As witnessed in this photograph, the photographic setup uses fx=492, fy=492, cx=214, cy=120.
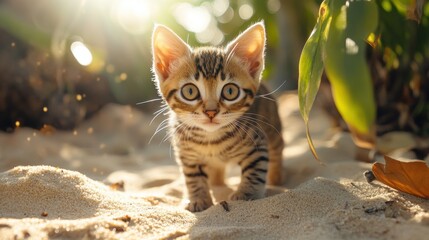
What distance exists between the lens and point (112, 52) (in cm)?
564

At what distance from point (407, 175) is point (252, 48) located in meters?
1.10

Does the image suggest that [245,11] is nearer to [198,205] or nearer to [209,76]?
[209,76]

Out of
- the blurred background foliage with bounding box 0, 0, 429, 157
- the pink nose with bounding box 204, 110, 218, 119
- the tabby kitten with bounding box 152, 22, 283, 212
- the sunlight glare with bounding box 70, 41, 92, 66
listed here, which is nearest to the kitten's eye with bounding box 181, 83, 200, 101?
the tabby kitten with bounding box 152, 22, 283, 212

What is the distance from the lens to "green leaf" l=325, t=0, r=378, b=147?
5.71 ft

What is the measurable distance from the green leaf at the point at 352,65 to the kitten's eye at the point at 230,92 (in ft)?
2.57

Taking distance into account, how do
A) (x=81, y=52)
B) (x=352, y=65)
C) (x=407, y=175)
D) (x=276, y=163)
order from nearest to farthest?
(x=352, y=65) < (x=407, y=175) < (x=276, y=163) < (x=81, y=52)

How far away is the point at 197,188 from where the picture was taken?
9.20 feet

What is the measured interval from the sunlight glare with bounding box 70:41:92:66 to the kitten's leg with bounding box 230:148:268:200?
236 centimetres

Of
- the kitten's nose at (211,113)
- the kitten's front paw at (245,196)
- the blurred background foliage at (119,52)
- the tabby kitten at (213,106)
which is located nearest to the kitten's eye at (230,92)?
the tabby kitten at (213,106)

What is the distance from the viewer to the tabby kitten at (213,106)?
2580 mm

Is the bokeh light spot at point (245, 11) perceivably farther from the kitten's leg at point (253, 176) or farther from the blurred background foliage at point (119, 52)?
the kitten's leg at point (253, 176)

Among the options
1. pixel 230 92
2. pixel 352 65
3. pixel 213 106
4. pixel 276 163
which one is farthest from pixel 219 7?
pixel 352 65

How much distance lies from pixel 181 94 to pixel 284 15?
114 inches

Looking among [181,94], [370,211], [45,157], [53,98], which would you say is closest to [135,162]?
[45,157]
